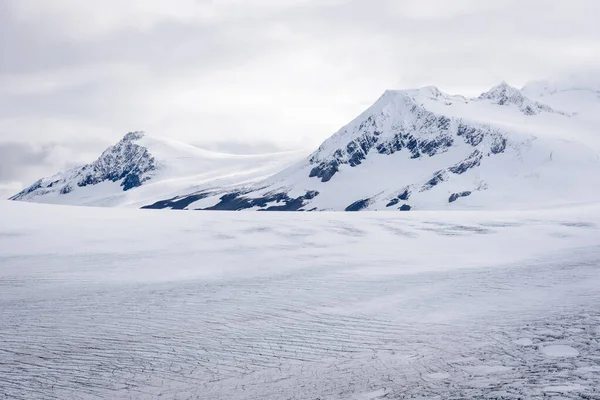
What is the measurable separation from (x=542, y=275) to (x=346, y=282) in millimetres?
5361

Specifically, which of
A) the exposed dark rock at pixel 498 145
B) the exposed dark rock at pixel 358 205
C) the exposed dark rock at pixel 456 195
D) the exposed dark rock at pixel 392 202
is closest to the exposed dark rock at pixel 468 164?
the exposed dark rock at pixel 498 145

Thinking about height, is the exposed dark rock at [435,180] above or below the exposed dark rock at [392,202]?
above

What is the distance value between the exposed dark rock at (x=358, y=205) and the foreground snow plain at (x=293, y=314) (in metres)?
154

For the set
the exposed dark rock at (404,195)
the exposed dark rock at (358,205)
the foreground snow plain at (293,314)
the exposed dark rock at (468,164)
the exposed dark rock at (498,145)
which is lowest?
the exposed dark rock at (358,205)

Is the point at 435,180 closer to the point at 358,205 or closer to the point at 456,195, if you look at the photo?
the point at 456,195

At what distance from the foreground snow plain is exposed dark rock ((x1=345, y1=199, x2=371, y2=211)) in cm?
15397

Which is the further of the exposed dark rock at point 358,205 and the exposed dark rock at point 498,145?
the exposed dark rock at point 358,205

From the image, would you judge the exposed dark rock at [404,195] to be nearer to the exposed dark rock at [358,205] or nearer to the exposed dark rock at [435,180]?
the exposed dark rock at [435,180]

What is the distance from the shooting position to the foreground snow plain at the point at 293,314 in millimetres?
8875

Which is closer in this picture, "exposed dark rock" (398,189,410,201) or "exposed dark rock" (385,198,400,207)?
"exposed dark rock" (385,198,400,207)

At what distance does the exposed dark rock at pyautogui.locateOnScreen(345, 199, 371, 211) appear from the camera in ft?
579

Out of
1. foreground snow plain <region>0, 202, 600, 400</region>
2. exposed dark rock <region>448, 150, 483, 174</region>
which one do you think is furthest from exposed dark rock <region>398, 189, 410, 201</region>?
foreground snow plain <region>0, 202, 600, 400</region>

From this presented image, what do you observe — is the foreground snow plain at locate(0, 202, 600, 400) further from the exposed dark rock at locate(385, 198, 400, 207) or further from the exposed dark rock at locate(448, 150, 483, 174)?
the exposed dark rock at locate(448, 150, 483, 174)

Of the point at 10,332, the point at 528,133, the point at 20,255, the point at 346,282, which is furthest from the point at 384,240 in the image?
the point at 528,133
